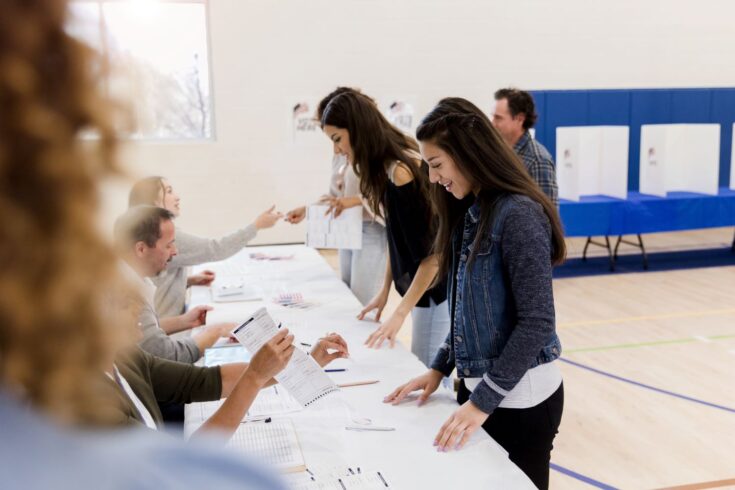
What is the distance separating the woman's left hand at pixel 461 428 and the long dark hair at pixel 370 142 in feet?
3.93

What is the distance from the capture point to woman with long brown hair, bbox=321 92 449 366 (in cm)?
260

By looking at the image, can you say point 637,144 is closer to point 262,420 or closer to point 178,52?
point 178,52

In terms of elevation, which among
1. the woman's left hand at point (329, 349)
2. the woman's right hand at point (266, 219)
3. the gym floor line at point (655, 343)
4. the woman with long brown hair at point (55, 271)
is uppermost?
the woman with long brown hair at point (55, 271)

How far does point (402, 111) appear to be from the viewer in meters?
7.54

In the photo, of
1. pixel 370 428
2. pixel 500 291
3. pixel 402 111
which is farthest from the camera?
pixel 402 111

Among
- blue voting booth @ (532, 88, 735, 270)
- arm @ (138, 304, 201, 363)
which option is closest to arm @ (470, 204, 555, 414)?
arm @ (138, 304, 201, 363)

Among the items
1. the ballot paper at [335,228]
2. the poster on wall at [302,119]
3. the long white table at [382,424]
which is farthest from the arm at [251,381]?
the poster on wall at [302,119]

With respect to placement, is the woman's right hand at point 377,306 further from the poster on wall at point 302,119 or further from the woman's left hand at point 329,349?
the poster on wall at point 302,119

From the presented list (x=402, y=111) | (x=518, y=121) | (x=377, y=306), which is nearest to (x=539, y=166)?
(x=518, y=121)

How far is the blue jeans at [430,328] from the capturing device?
110 inches

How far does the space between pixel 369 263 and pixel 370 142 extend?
2.20 ft

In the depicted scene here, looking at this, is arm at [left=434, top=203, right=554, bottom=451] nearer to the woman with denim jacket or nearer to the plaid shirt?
the woman with denim jacket

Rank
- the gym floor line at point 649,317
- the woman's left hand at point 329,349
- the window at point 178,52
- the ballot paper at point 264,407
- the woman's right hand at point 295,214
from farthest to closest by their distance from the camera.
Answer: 1. the window at point 178,52
2. the gym floor line at point 649,317
3. the woman's right hand at point 295,214
4. the woman's left hand at point 329,349
5. the ballot paper at point 264,407

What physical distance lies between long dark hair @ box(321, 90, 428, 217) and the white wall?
4.26 meters
